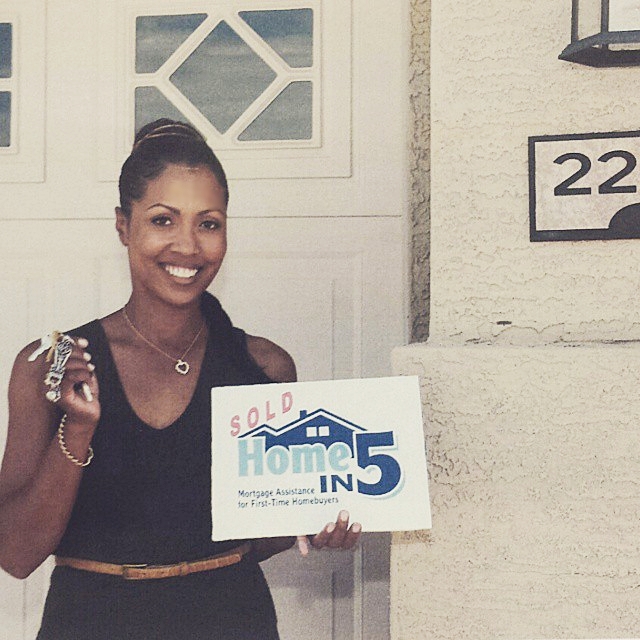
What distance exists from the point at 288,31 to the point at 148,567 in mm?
1386

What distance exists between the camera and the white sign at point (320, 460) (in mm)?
1695

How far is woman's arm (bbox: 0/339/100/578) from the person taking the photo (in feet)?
5.92

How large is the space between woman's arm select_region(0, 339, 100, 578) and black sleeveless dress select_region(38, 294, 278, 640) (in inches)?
2.4

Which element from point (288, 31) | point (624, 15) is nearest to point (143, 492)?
point (288, 31)

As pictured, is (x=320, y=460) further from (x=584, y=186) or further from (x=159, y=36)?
(x=159, y=36)

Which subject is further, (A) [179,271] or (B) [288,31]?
(B) [288,31]

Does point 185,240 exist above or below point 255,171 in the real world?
below

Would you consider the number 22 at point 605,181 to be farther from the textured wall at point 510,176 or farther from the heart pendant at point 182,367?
the heart pendant at point 182,367

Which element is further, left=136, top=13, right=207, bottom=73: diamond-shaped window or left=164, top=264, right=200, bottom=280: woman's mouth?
left=136, top=13, right=207, bottom=73: diamond-shaped window

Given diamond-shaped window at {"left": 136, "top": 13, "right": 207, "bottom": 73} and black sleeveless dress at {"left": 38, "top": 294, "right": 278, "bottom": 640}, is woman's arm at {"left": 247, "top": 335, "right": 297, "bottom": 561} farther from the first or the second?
diamond-shaped window at {"left": 136, "top": 13, "right": 207, "bottom": 73}

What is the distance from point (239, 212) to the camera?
2254mm

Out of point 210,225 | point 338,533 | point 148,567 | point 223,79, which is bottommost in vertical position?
point 148,567

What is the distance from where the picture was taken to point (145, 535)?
1.87 metres

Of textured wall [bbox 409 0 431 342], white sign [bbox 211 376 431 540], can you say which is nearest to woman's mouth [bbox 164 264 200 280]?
white sign [bbox 211 376 431 540]
